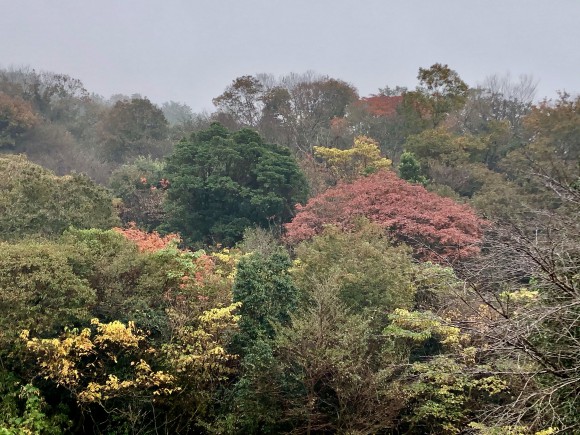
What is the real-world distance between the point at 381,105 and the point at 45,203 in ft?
66.3

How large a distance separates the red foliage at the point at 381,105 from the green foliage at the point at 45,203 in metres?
16.9

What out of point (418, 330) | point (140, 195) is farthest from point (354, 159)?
point (418, 330)

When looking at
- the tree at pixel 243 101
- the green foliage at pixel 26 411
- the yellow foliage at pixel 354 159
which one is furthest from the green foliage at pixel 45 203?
the tree at pixel 243 101

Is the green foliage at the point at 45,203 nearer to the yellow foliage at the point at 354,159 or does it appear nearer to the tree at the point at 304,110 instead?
the yellow foliage at the point at 354,159

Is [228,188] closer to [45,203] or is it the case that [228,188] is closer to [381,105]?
[45,203]

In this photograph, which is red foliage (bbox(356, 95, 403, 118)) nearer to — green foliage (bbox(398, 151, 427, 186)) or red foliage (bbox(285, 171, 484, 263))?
green foliage (bbox(398, 151, 427, 186))

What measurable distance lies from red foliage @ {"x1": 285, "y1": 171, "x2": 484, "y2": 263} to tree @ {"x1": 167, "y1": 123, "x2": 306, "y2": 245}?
7.98 ft

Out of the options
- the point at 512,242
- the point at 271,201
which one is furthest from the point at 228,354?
the point at 271,201

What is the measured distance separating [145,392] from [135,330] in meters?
1.12

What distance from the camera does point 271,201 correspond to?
18.7 m

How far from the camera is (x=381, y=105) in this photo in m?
→ 27.7

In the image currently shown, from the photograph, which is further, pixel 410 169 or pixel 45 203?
pixel 410 169

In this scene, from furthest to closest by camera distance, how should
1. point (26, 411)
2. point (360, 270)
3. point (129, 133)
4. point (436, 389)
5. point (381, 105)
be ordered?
point (129, 133)
point (381, 105)
point (360, 270)
point (436, 389)
point (26, 411)

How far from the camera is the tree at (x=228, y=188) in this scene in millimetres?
18578
